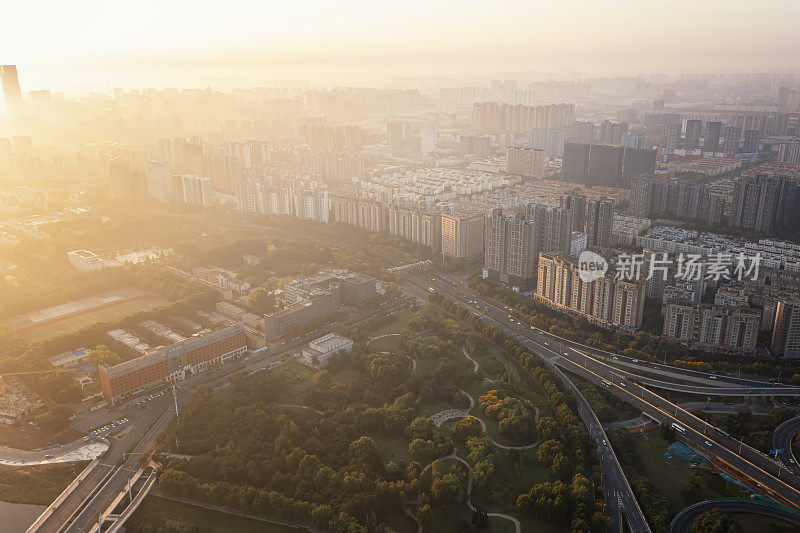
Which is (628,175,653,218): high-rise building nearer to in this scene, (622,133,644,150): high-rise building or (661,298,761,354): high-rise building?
(661,298,761,354): high-rise building

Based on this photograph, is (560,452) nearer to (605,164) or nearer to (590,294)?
(590,294)

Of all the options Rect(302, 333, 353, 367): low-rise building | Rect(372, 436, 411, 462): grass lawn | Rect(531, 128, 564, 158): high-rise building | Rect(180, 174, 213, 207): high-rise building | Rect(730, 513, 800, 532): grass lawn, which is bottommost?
Rect(730, 513, 800, 532): grass lawn

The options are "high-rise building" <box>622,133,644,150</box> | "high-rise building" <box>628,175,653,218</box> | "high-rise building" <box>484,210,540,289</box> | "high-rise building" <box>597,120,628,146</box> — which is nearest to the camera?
"high-rise building" <box>484,210,540,289</box>

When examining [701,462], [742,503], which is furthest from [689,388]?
[742,503]

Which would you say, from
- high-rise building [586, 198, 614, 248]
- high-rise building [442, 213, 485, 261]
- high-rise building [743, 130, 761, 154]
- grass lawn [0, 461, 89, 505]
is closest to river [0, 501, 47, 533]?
grass lawn [0, 461, 89, 505]

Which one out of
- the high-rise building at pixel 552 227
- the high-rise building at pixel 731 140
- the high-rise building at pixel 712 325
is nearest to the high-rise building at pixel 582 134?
the high-rise building at pixel 731 140
